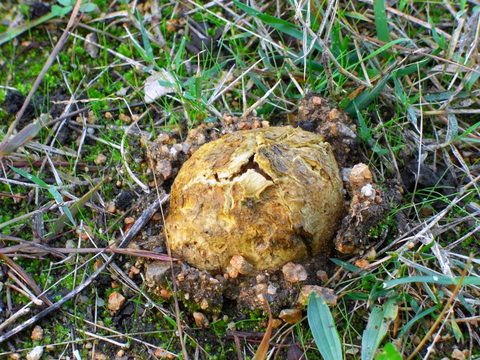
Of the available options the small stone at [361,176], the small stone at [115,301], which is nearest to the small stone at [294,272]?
the small stone at [361,176]

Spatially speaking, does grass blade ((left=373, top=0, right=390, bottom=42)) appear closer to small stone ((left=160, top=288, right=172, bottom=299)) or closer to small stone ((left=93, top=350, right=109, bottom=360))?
small stone ((left=160, top=288, right=172, bottom=299))

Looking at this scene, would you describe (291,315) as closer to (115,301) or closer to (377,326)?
(377,326)

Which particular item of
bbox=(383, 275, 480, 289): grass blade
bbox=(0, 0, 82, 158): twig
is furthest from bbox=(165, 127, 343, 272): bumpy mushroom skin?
bbox=(0, 0, 82, 158): twig

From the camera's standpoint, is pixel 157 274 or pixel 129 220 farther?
pixel 129 220

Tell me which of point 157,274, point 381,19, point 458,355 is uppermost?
point 381,19

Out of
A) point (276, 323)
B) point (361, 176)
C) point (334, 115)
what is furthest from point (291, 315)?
point (334, 115)

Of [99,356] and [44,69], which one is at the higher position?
[44,69]

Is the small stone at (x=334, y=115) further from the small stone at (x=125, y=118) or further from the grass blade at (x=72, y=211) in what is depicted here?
the grass blade at (x=72, y=211)
